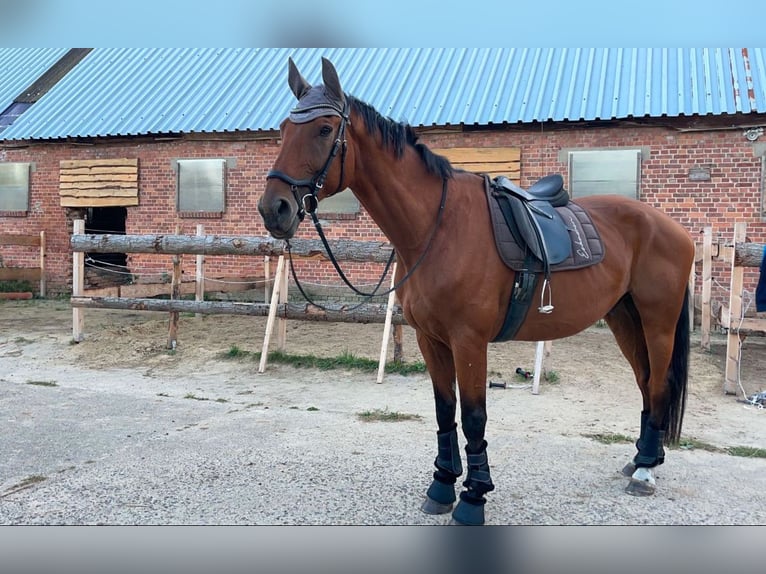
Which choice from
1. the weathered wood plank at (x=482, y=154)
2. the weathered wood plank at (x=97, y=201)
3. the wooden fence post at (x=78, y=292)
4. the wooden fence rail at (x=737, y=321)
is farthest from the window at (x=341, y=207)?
the wooden fence rail at (x=737, y=321)

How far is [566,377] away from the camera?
21.6ft

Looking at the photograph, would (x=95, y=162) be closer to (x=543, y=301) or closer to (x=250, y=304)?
(x=250, y=304)

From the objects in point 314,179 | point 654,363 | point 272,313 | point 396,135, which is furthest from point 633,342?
point 272,313

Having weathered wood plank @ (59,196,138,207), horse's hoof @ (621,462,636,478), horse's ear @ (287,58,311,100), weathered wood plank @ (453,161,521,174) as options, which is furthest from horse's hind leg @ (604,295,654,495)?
weathered wood plank @ (59,196,138,207)

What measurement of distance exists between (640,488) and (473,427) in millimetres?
1206

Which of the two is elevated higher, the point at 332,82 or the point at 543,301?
the point at 332,82

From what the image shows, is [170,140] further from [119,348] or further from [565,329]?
[565,329]

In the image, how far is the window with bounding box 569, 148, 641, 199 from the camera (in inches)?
396

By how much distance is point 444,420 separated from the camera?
10.5 ft

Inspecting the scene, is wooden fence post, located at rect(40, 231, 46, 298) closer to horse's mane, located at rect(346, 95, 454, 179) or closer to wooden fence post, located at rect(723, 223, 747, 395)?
horse's mane, located at rect(346, 95, 454, 179)

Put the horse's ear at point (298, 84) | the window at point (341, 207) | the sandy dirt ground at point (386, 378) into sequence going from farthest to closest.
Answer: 1. the window at point (341, 207)
2. the sandy dirt ground at point (386, 378)
3. the horse's ear at point (298, 84)

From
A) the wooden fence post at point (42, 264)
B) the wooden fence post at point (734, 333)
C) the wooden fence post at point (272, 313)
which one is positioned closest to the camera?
the wooden fence post at point (734, 333)

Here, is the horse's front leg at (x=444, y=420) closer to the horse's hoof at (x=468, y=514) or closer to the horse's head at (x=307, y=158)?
the horse's hoof at (x=468, y=514)

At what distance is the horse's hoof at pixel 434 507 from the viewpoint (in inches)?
121
